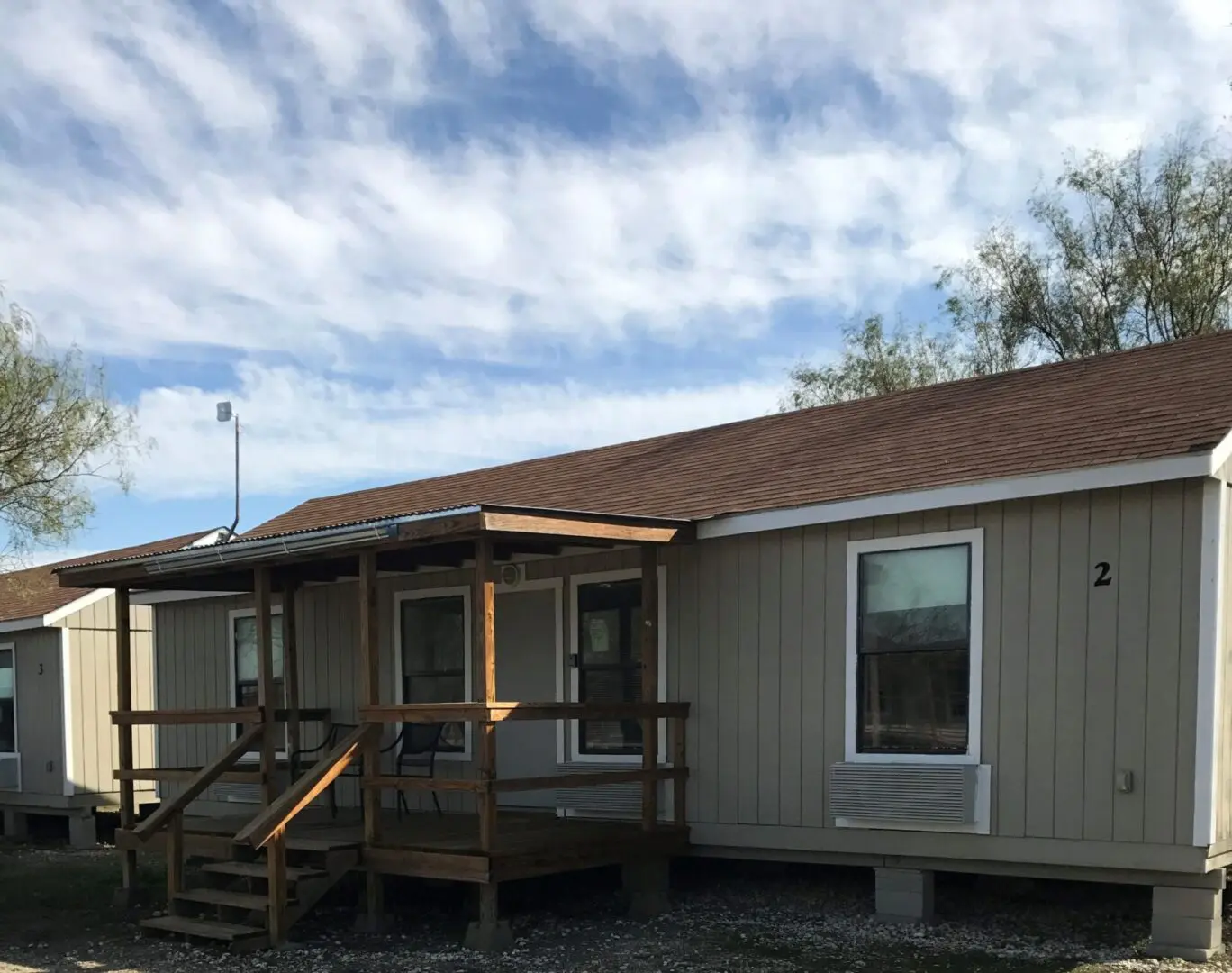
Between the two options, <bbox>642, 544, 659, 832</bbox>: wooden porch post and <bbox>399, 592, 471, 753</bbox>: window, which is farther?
<bbox>399, 592, 471, 753</bbox>: window

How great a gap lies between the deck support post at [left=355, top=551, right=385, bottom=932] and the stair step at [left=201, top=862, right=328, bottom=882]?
36 cm

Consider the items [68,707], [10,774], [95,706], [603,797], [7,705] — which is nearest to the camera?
[603,797]

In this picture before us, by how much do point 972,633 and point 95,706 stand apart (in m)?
11.6

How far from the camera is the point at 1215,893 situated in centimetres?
663

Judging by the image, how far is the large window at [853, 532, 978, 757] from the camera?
7441 mm

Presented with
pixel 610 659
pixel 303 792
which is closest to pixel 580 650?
pixel 610 659

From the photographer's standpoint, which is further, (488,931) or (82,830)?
(82,830)

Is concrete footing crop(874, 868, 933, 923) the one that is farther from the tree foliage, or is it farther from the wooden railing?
the tree foliage

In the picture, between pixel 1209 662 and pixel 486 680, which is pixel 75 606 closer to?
pixel 486 680

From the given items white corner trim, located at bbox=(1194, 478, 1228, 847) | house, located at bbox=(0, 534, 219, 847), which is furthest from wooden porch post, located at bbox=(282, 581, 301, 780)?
white corner trim, located at bbox=(1194, 478, 1228, 847)

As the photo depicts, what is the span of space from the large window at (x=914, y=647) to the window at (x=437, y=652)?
370cm

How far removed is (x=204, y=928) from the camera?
7.93 metres

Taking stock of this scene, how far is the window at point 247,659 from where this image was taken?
12602 mm

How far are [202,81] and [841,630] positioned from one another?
5.55 m
